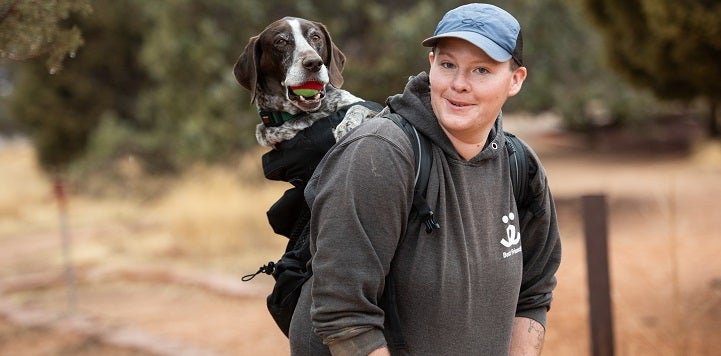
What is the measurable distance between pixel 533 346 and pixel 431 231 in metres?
0.65

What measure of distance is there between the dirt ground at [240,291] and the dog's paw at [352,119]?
2.33 metres

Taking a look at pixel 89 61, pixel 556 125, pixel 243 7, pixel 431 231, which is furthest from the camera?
pixel 556 125

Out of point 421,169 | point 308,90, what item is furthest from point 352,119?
point 421,169


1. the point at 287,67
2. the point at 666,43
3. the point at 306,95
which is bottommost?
the point at 306,95

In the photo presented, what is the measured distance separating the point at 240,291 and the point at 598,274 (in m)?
4.60

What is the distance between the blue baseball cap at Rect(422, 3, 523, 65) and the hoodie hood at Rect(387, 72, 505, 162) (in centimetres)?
13

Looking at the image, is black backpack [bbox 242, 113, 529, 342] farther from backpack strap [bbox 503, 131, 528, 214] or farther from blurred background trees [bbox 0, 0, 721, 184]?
blurred background trees [bbox 0, 0, 721, 184]

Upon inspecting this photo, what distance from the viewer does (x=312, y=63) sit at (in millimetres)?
2543

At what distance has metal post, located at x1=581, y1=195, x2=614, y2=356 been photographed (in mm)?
4066

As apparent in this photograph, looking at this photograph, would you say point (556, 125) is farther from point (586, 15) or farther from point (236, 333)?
point (236, 333)

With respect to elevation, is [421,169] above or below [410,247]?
above

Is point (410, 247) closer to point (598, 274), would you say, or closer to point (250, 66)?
point (250, 66)

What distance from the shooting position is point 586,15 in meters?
9.68

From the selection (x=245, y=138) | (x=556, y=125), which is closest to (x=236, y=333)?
(x=245, y=138)
